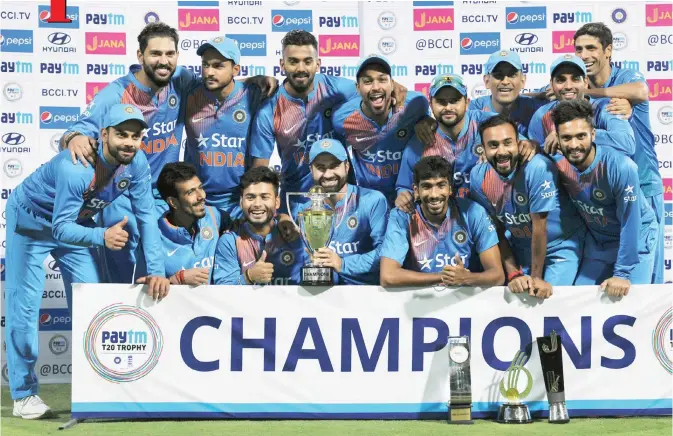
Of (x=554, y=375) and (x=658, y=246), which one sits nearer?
(x=554, y=375)

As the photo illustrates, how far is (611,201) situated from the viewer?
6.69 meters

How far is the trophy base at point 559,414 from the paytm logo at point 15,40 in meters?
5.57

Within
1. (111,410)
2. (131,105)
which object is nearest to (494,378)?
(111,410)

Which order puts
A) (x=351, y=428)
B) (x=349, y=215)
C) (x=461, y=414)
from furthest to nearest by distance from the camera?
(x=349, y=215), (x=461, y=414), (x=351, y=428)

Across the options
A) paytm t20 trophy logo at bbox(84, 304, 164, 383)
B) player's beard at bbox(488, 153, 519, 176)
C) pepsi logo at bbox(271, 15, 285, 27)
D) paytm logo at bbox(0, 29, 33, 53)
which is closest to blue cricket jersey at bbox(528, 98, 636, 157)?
player's beard at bbox(488, 153, 519, 176)

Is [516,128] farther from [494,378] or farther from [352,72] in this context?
[352,72]

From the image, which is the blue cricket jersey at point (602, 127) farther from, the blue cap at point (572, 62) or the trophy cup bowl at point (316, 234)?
the trophy cup bowl at point (316, 234)

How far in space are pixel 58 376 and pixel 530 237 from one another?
15.3 feet

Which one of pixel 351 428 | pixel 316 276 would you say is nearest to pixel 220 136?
pixel 316 276

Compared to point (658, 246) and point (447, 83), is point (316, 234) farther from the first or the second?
point (658, 246)

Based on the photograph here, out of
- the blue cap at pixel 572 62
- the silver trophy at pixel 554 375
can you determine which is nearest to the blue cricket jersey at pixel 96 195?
the silver trophy at pixel 554 375

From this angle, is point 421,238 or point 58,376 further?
point 58,376

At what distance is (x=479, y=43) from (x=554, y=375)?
379 cm

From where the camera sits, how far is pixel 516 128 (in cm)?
685
